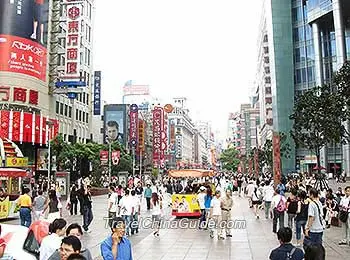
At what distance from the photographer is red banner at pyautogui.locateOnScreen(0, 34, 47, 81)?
4459 cm

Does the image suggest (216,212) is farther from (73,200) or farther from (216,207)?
(73,200)


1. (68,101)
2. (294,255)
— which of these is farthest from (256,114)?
(294,255)

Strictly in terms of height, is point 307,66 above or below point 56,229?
above

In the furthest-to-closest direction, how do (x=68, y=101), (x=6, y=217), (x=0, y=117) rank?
(x=68, y=101), (x=0, y=117), (x=6, y=217)

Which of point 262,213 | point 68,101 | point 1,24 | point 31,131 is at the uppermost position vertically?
point 1,24

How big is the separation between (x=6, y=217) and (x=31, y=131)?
25.5 metres

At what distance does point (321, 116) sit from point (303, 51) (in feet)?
155

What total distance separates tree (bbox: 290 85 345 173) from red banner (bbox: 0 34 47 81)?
27641mm

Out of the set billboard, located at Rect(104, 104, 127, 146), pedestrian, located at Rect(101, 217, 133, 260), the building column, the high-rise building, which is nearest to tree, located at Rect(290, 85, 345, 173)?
pedestrian, located at Rect(101, 217, 133, 260)

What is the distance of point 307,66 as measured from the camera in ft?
227

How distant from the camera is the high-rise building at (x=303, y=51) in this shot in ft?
203

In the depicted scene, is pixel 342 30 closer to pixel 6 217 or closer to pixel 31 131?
pixel 31 131

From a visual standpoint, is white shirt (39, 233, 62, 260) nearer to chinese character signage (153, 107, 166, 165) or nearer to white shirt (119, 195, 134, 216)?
white shirt (119, 195, 134, 216)

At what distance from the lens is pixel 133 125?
273 ft
